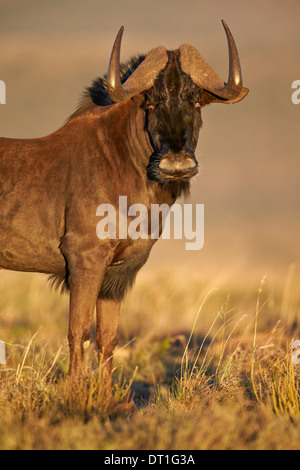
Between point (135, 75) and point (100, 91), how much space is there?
0.84m

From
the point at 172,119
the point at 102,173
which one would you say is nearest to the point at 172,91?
the point at 172,119

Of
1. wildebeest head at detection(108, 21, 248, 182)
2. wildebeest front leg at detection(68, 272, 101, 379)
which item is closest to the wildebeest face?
wildebeest head at detection(108, 21, 248, 182)

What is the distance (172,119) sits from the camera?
7227mm

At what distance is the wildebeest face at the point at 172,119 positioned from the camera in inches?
278

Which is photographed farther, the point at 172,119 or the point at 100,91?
the point at 100,91

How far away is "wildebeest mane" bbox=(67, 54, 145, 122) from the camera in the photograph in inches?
315

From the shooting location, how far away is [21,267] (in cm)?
772

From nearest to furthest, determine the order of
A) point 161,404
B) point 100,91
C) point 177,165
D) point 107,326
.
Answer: point 177,165 < point 161,404 < point 107,326 < point 100,91

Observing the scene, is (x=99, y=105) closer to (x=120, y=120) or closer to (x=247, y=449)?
(x=120, y=120)

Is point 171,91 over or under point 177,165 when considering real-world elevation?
over

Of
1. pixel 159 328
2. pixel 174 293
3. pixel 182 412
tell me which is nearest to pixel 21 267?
pixel 182 412

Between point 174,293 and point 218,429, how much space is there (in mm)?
9456

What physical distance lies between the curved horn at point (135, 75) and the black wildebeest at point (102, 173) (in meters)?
0.01

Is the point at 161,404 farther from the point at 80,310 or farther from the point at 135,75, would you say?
the point at 135,75
